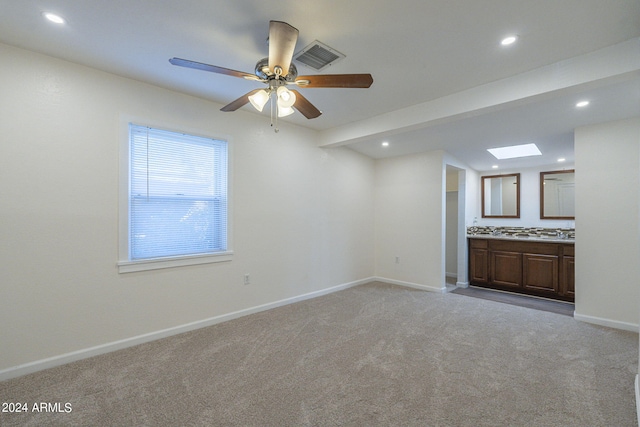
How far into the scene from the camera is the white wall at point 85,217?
2.29 meters

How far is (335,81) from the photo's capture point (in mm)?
1933

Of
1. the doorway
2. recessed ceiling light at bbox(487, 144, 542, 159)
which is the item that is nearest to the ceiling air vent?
recessed ceiling light at bbox(487, 144, 542, 159)

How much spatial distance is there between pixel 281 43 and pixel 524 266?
4.91 meters

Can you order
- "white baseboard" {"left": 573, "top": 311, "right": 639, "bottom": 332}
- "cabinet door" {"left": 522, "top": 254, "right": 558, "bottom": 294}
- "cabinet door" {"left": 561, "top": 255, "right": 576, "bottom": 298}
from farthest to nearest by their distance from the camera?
1. "cabinet door" {"left": 522, "top": 254, "right": 558, "bottom": 294}
2. "cabinet door" {"left": 561, "top": 255, "right": 576, "bottom": 298}
3. "white baseboard" {"left": 573, "top": 311, "right": 639, "bottom": 332}

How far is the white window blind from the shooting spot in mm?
2887

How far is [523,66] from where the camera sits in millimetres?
2480

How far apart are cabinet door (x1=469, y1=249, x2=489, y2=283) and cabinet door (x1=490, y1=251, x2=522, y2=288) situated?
9 centimetres

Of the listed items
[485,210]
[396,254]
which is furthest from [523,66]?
[485,210]

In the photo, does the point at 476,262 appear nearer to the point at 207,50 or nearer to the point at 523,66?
the point at 523,66

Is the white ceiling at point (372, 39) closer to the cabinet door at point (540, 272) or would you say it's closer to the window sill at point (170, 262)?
the window sill at point (170, 262)

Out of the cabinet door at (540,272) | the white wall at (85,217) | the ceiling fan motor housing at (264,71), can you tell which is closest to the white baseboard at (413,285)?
the cabinet door at (540,272)

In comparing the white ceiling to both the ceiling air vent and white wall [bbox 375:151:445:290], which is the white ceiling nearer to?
the ceiling air vent

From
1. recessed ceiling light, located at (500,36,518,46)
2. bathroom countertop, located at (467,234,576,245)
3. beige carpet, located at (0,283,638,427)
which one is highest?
recessed ceiling light, located at (500,36,518,46)

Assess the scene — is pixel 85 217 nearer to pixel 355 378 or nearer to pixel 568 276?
pixel 355 378
